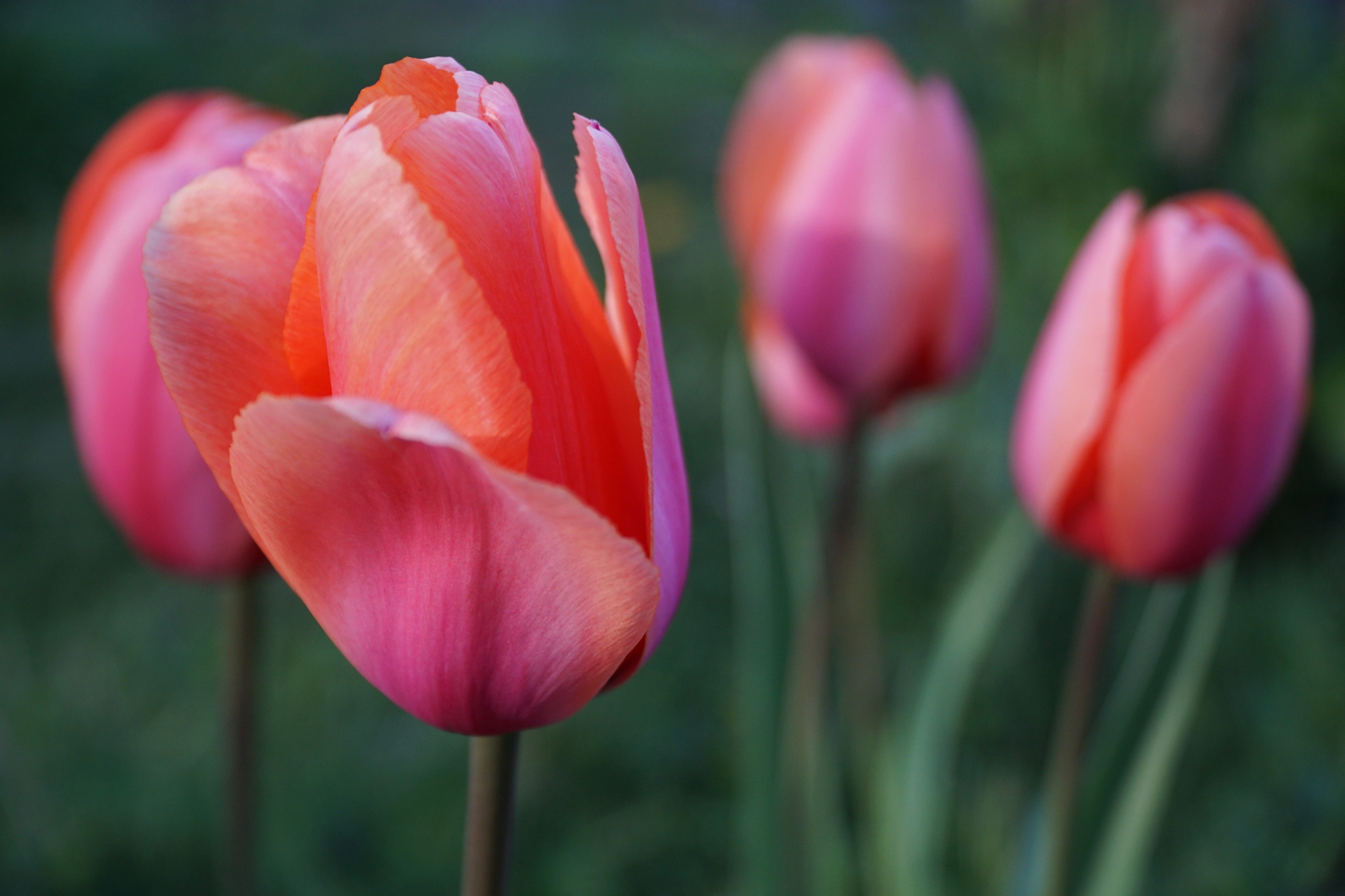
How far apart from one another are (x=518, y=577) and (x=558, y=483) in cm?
4

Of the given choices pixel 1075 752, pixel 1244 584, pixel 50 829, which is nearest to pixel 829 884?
pixel 1075 752

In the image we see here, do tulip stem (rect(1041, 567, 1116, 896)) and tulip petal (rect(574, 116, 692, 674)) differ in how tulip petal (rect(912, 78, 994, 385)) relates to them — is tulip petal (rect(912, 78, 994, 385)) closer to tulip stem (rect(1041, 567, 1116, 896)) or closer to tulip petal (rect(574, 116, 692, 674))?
tulip stem (rect(1041, 567, 1116, 896))

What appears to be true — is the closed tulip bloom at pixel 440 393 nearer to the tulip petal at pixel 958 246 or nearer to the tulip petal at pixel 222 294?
the tulip petal at pixel 222 294

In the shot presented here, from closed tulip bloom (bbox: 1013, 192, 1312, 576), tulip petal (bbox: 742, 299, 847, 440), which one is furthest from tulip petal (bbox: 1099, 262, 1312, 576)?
tulip petal (bbox: 742, 299, 847, 440)

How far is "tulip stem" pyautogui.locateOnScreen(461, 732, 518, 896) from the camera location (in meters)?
0.34

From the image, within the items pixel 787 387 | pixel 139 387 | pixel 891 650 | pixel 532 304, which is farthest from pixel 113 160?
pixel 891 650

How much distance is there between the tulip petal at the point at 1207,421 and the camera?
57cm

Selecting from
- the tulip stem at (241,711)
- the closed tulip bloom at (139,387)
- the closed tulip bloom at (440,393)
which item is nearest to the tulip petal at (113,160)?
the closed tulip bloom at (139,387)

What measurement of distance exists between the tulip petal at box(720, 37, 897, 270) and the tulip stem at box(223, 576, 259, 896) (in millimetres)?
460

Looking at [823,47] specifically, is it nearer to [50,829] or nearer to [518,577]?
[518,577]

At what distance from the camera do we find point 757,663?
2.71 ft

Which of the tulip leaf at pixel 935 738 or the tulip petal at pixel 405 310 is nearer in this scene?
the tulip petal at pixel 405 310

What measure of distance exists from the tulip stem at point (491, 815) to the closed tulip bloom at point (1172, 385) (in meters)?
0.38

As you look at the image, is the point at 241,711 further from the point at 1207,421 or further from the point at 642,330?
the point at 1207,421
